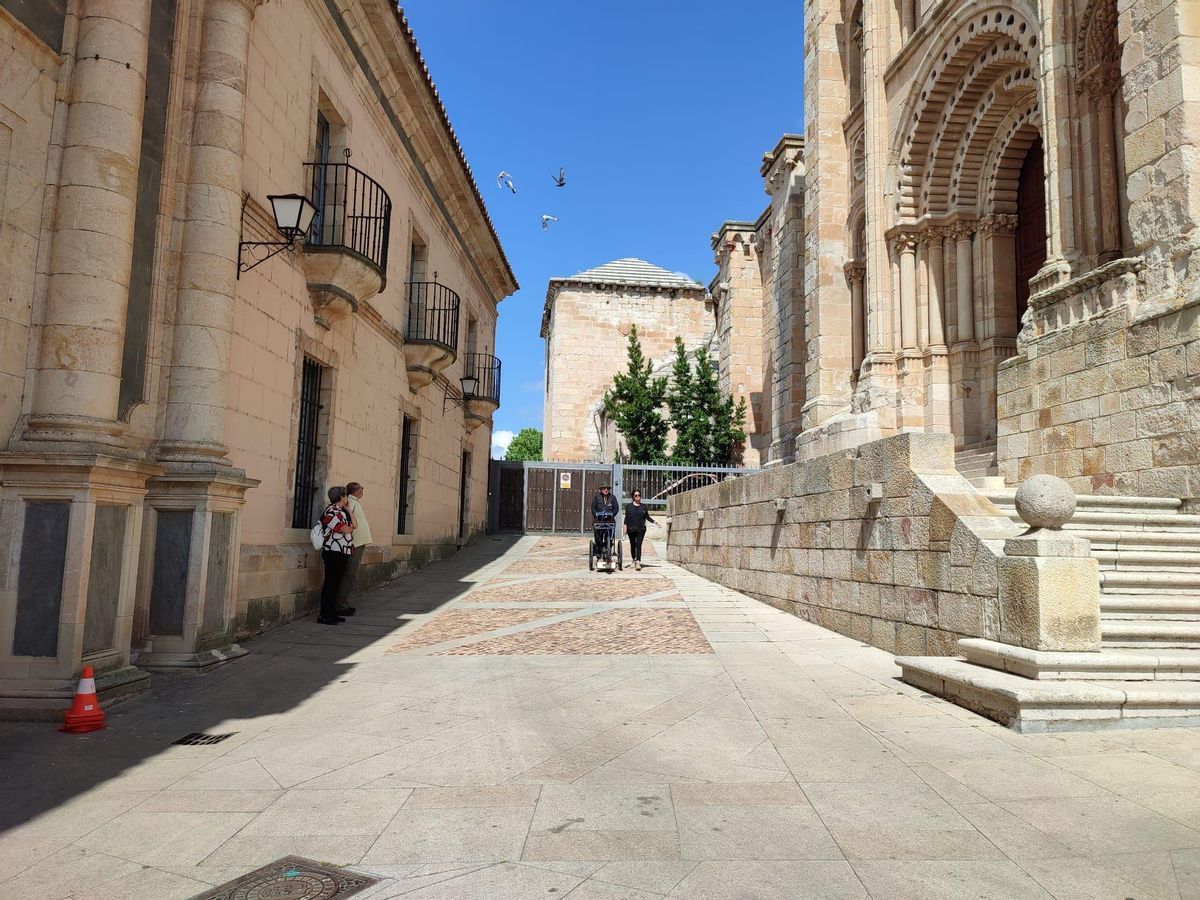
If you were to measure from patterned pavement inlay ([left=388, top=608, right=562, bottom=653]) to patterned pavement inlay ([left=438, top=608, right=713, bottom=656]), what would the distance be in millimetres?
472

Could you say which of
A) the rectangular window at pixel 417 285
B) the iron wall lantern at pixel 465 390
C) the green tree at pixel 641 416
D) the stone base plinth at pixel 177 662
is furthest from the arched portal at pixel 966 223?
the green tree at pixel 641 416

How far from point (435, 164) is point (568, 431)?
19.8 m

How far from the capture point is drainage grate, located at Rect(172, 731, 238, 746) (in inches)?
183

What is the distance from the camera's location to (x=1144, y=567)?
20.2 feet

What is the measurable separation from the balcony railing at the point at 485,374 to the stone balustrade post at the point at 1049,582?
14.7 meters

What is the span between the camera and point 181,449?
6434 mm

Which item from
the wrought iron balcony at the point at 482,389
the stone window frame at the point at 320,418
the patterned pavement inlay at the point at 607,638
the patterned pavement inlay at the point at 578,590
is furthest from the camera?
the wrought iron balcony at the point at 482,389

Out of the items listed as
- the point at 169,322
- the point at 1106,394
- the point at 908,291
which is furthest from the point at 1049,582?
the point at 908,291

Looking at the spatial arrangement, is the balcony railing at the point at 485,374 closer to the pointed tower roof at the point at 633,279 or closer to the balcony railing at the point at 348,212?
the balcony railing at the point at 348,212

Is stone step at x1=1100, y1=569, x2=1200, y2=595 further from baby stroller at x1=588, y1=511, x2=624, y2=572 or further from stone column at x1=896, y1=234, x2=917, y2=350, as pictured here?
baby stroller at x1=588, y1=511, x2=624, y2=572

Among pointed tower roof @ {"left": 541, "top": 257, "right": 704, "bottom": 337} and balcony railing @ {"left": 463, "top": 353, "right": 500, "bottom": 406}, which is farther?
pointed tower roof @ {"left": 541, "top": 257, "right": 704, "bottom": 337}

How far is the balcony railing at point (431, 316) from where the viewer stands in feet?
45.7

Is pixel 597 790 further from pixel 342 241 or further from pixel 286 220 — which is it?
pixel 342 241

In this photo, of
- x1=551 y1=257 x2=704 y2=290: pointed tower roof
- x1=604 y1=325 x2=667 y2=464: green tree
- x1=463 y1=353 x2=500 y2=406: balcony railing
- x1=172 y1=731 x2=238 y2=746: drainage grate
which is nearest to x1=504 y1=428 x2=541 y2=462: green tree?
x1=551 y1=257 x2=704 y2=290: pointed tower roof
